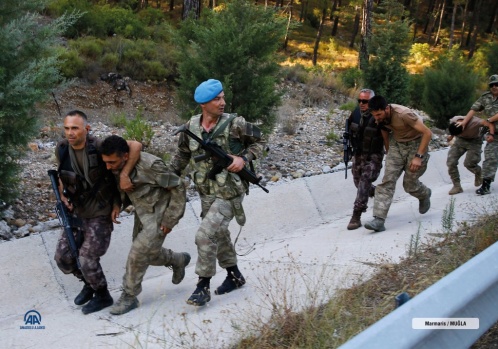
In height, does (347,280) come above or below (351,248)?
above

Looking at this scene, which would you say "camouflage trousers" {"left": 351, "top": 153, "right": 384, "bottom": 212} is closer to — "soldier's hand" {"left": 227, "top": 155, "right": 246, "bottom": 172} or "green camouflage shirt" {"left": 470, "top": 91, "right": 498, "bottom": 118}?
"green camouflage shirt" {"left": 470, "top": 91, "right": 498, "bottom": 118}

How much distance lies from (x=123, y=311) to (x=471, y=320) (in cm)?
322

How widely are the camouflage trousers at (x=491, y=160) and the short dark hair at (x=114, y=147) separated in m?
5.98

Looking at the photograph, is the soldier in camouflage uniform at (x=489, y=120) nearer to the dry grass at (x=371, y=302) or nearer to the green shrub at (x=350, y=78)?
the dry grass at (x=371, y=302)

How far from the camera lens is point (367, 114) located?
23.9 ft

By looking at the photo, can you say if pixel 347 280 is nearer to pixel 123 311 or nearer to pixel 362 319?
pixel 362 319

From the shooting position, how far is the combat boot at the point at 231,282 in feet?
17.7

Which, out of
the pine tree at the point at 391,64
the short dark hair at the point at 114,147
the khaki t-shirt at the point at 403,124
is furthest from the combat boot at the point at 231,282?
the pine tree at the point at 391,64

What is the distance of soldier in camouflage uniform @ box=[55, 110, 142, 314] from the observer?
195 inches

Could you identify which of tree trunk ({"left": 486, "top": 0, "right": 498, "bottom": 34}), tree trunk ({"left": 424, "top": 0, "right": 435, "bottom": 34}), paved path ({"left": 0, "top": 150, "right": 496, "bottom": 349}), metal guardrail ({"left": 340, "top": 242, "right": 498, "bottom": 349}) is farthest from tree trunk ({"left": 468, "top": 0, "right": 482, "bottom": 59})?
metal guardrail ({"left": 340, "top": 242, "right": 498, "bottom": 349})

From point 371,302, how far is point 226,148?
178 centimetres

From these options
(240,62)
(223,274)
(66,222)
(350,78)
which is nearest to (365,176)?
(223,274)

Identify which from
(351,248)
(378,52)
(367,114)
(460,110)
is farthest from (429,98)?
(351,248)

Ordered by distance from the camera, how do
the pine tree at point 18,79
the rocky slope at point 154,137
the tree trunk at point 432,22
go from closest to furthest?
the pine tree at point 18,79 → the rocky slope at point 154,137 → the tree trunk at point 432,22
